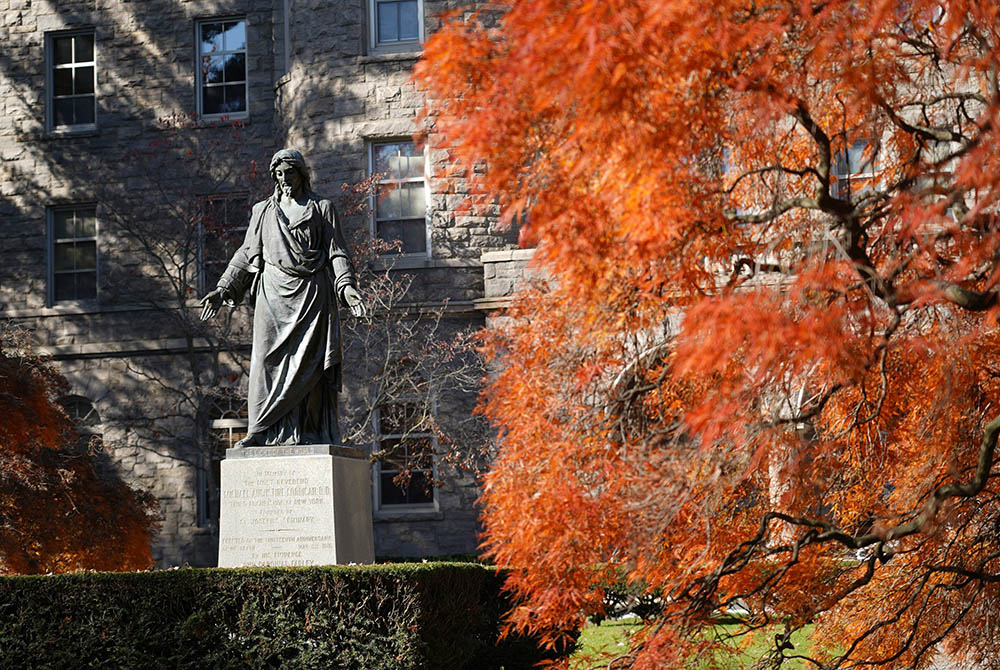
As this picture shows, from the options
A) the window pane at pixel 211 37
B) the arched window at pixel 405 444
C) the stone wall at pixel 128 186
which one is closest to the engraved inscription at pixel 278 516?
the arched window at pixel 405 444

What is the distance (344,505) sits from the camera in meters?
9.84

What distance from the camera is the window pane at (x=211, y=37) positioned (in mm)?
22719

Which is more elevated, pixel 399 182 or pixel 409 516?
pixel 399 182

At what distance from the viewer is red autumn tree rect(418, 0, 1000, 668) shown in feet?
16.3

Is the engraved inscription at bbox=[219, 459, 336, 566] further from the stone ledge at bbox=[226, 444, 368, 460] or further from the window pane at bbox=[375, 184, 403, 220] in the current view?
the window pane at bbox=[375, 184, 403, 220]

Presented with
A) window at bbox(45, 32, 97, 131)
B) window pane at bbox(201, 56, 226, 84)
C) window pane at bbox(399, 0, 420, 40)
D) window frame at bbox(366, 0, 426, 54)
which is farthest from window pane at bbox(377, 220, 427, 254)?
window at bbox(45, 32, 97, 131)

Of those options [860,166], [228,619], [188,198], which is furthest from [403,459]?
[860,166]

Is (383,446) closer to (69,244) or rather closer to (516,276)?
(516,276)

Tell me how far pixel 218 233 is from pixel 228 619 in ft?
42.7

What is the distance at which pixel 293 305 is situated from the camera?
10266 millimetres

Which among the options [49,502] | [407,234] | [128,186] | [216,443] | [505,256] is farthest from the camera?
[128,186]

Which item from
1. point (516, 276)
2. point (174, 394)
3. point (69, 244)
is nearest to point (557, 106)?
point (516, 276)

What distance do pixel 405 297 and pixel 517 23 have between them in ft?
48.8

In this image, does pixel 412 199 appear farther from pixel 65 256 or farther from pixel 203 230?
pixel 65 256
